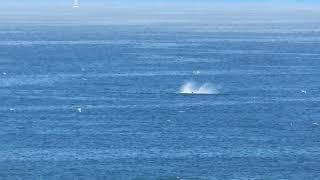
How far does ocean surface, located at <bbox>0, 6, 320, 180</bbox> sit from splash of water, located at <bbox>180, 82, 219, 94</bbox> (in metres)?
0.13

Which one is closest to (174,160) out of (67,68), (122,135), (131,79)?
(122,135)

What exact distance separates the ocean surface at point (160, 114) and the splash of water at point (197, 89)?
5.3 inches

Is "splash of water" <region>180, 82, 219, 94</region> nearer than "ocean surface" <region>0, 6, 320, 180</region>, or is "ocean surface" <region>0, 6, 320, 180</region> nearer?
"ocean surface" <region>0, 6, 320, 180</region>

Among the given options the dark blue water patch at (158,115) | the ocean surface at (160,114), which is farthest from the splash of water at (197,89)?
the dark blue water patch at (158,115)

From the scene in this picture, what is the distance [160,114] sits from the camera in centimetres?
6481

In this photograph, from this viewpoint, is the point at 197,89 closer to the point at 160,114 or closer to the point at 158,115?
the point at 160,114

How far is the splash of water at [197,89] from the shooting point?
255 ft

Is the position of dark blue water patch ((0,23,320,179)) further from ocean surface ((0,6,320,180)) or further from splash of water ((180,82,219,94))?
splash of water ((180,82,219,94))

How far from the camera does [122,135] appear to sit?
185 ft

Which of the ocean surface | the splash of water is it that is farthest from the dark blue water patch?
the splash of water

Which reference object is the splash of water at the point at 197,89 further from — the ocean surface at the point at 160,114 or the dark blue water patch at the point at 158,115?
the dark blue water patch at the point at 158,115

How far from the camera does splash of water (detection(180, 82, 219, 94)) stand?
255 ft

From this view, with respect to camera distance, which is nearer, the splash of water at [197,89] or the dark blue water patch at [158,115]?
the dark blue water patch at [158,115]

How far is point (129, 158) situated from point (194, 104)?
69.1 feet
